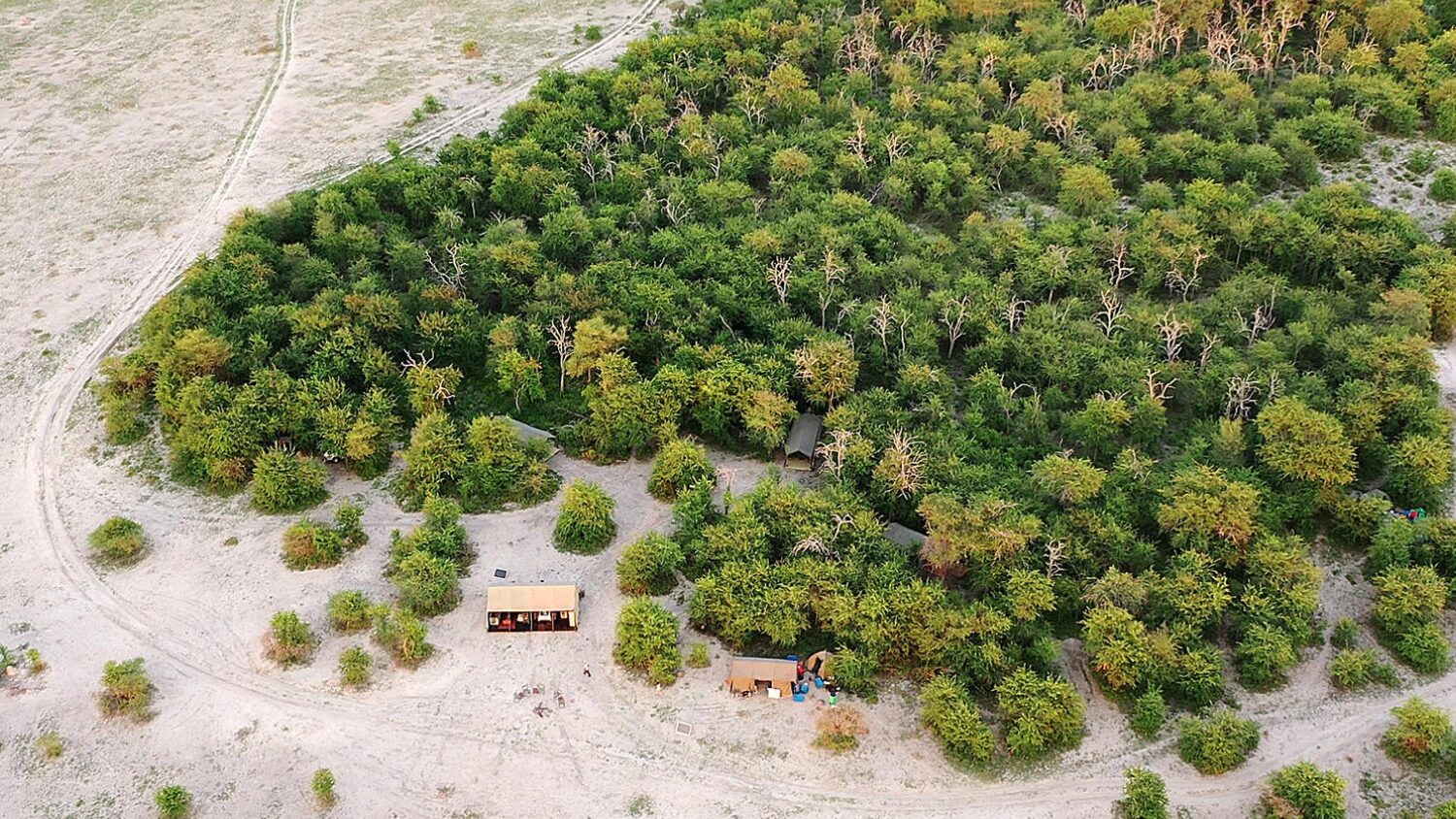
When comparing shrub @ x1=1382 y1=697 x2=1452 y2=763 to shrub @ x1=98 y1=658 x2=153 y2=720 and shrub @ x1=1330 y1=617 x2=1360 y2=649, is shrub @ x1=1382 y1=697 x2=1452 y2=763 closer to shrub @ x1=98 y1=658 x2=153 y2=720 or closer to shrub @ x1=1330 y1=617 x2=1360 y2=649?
shrub @ x1=1330 y1=617 x2=1360 y2=649

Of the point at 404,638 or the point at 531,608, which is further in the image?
the point at 531,608

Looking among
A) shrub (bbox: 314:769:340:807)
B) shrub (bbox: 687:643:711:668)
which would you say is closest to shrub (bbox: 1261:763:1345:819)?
shrub (bbox: 687:643:711:668)

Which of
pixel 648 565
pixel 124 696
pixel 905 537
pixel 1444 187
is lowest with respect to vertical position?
pixel 124 696

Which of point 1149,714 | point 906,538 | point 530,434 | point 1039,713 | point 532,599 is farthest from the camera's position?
point 530,434

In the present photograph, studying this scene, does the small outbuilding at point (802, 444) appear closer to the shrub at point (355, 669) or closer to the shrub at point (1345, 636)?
the shrub at point (355, 669)

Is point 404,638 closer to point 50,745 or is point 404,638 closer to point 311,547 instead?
point 311,547

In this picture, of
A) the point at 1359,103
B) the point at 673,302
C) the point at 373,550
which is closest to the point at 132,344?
the point at 373,550

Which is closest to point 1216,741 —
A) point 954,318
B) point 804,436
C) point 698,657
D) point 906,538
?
point 906,538

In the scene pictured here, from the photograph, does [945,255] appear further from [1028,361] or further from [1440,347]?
[1440,347]
